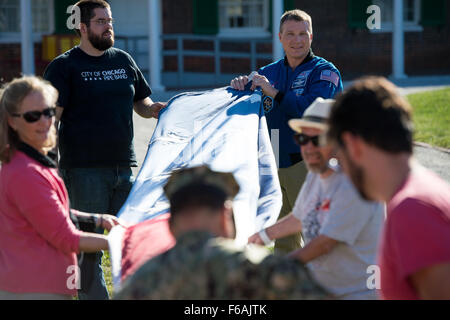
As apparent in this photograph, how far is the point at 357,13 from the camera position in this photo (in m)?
21.2

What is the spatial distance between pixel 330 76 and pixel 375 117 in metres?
3.22

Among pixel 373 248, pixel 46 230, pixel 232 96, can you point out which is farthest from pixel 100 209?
pixel 373 248

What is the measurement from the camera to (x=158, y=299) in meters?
2.18

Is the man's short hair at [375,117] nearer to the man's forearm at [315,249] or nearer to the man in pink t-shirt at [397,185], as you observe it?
the man in pink t-shirt at [397,185]

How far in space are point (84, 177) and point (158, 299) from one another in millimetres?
3203

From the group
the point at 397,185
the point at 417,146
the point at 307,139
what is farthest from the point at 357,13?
the point at 397,185

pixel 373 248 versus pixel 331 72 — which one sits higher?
pixel 331 72

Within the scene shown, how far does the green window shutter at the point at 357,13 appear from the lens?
21.1m

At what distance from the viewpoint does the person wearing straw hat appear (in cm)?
323

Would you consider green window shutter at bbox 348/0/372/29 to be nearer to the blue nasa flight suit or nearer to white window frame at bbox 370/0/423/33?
white window frame at bbox 370/0/423/33

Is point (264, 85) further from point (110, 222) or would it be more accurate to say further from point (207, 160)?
point (110, 222)

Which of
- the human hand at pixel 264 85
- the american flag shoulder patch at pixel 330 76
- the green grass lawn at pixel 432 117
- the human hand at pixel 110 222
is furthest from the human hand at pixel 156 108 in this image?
Answer: the green grass lawn at pixel 432 117
